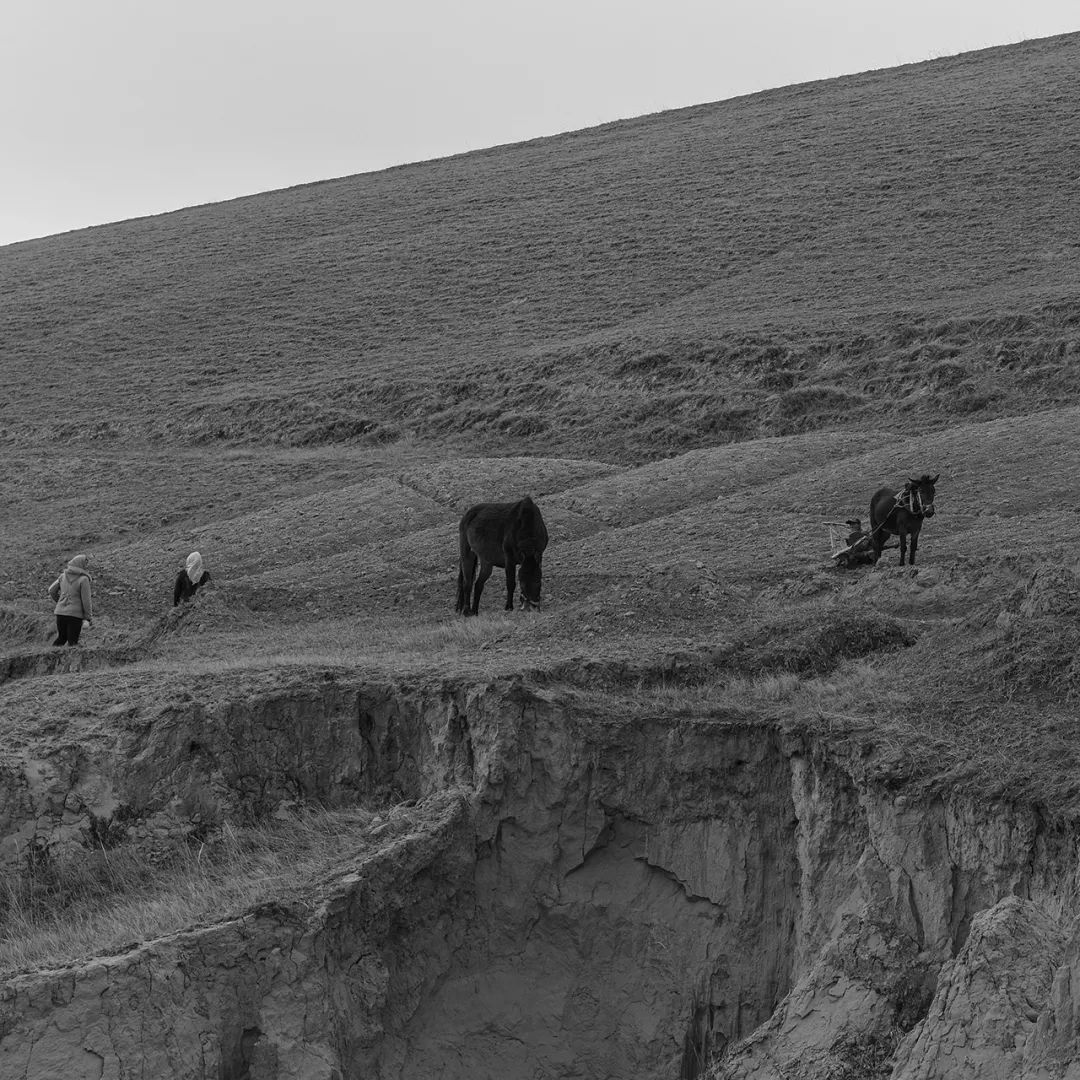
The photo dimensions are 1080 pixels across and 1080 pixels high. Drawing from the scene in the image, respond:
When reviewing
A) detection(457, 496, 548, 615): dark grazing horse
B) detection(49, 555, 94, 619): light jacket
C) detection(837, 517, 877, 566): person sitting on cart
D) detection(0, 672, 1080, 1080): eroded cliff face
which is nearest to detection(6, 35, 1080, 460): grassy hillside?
detection(837, 517, 877, 566): person sitting on cart

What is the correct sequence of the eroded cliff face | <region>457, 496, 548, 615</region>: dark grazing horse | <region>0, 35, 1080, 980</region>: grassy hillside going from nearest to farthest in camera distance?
1. the eroded cliff face
2. <region>0, 35, 1080, 980</region>: grassy hillside
3. <region>457, 496, 548, 615</region>: dark grazing horse

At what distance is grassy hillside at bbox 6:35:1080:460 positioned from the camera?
37406 mm

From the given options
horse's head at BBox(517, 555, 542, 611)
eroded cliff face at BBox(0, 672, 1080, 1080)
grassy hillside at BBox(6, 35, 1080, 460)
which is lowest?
eroded cliff face at BBox(0, 672, 1080, 1080)

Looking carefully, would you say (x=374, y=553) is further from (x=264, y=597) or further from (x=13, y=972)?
(x=13, y=972)

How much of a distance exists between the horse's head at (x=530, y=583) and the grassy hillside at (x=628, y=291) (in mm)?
14468

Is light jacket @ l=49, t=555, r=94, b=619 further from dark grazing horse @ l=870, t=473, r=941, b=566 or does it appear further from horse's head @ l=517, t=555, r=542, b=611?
dark grazing horse @ l=870, t=473, r=941, b=566

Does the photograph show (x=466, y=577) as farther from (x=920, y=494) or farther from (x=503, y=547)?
(x=920, y=494)

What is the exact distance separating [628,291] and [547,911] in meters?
39.6

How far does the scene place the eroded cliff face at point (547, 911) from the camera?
30.8ft

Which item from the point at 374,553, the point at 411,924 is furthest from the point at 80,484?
the point at 411,924

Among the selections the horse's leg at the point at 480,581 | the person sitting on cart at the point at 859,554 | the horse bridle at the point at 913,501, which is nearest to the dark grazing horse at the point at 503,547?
the horse's leg at the point at 480,581

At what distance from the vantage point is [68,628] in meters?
20.9

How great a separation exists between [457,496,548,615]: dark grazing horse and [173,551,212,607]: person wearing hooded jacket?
438 cm

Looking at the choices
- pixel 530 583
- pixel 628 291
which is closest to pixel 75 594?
pixel 530 583
